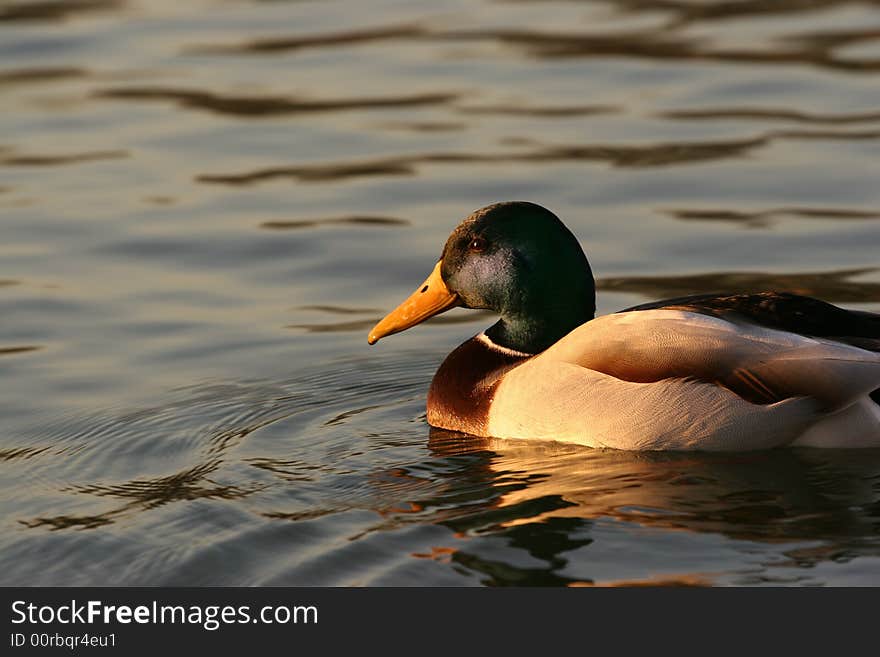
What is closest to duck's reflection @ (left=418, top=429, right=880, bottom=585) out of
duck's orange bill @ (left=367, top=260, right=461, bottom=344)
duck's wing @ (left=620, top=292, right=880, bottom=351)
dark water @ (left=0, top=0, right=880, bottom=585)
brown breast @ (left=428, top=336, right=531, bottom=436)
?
dark water @ (left=0, top=0, right=880, bottom=585)

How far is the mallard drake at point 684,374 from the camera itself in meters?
7.29

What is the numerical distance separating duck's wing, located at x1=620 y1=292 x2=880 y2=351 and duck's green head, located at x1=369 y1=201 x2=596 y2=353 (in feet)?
2.04

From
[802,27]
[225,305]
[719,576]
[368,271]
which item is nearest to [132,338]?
[225,305]

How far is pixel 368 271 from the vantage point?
1053 centimetres

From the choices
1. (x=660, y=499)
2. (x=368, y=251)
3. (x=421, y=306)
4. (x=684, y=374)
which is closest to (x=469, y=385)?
(x=421, y=306)

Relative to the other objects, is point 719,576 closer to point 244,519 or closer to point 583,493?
point 583,493

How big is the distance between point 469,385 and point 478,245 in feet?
2.02

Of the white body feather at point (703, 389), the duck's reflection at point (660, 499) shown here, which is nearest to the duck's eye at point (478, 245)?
the white body feather at point (703, 389)

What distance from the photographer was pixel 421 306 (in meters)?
8.48

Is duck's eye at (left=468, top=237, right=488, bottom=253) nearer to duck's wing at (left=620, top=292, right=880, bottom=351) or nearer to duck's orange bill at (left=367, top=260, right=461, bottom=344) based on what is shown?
duck's orange bill at (left=367, top=260, right=461, bottom=344)

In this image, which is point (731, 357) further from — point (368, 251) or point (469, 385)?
point (368, 251)

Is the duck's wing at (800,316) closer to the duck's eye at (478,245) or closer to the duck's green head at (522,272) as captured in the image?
the duck's green head at (522,272)

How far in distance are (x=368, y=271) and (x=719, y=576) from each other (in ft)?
16.0

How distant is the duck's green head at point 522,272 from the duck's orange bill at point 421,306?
0.10 metres
